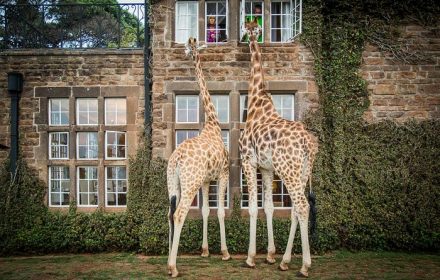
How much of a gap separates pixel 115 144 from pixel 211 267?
3.68 metres

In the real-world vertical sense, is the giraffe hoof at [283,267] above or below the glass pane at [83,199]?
below

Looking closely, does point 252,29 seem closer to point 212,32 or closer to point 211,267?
point 212,32

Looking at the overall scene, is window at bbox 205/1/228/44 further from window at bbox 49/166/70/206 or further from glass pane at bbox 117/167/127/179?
window at bbox 49/166/70/206

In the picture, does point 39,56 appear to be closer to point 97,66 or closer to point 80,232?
point 97,66

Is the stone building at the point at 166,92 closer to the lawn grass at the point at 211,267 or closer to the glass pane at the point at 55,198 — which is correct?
the glass pane at the point at 55,198

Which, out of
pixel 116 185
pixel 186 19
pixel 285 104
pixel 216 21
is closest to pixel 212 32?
pixel 216 21

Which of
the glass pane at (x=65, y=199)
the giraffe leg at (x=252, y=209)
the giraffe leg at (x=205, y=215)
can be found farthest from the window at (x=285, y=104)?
the glass pane at (x=65, y=199)

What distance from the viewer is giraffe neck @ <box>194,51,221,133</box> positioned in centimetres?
769

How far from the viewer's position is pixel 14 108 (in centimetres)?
895

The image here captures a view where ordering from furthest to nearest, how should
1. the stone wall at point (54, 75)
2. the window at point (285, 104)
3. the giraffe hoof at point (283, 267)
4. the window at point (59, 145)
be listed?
the window at point (59, 145) < the stone wall at point (54, 75) < the window at point (285, 104) < the giraffe hoof at point (283, 267)

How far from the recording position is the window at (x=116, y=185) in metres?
9.06

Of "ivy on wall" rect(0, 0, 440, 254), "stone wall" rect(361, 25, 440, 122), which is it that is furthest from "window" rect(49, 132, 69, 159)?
"stone wall" rect(361, 25, 440, 122)

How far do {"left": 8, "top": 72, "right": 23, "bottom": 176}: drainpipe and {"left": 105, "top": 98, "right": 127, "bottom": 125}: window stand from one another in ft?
6.45

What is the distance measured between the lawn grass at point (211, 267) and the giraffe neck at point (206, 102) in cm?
258
